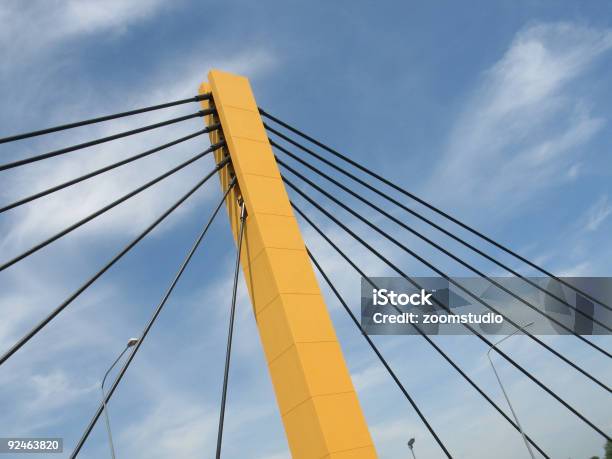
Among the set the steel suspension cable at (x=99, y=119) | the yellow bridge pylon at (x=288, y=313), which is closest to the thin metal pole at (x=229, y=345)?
the yellow bridge pylon at (x=288, y=313)

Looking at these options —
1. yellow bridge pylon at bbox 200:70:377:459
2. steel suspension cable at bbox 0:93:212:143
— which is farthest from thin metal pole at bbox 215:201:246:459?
steel suspension cable at bbox 0:93:212:143

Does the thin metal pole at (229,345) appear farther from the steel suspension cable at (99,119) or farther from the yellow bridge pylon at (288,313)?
the steel suspension cable at (99,119)

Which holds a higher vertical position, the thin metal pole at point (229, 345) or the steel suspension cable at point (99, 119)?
the steel suspension cable at point (99, 119)

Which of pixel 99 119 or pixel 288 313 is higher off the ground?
pixel 99 119

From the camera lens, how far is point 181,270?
29.7ft

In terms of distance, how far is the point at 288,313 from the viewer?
29.3 ft

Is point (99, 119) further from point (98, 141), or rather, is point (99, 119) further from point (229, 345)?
point (229, 345)

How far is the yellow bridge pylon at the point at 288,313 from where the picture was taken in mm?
8453

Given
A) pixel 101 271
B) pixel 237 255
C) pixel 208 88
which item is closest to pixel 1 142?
pixel 101 271

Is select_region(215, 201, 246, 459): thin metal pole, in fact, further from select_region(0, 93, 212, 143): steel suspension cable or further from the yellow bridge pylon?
select_region(0, 93, 212, 143): steel suspension cable

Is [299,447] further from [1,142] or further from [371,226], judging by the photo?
[1,142]

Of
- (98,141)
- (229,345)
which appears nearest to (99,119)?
(98,141)

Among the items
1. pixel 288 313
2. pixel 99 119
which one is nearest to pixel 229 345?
pixel 288 313

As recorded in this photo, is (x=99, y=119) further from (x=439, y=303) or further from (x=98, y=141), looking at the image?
(x=439, y=303)
